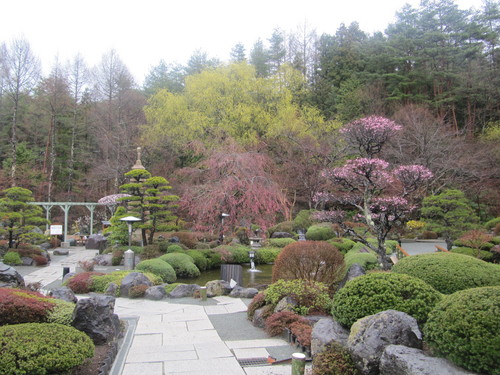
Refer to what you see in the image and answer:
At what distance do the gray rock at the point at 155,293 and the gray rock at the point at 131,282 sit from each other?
0.48m

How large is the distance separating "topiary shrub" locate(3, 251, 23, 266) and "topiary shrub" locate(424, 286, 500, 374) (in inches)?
590

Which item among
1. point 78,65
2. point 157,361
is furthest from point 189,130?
point 157,361

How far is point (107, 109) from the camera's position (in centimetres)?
3020

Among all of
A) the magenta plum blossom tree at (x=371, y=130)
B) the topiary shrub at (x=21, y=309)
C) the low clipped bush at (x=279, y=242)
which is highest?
the magenta plum blossom tree at (x=371, y=130)

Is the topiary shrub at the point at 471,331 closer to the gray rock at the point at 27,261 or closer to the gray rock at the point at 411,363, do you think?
the gray rock at the point at 411,363

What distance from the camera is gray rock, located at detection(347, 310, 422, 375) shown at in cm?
376

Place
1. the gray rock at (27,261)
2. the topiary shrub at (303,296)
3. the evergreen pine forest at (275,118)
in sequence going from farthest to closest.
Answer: the evergreen pine forest at (275,118)
the gray rock at (27,261)
the topiary shrub at (303,296)

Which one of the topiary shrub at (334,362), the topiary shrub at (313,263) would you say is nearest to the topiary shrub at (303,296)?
the topiary shrub at (313,263)

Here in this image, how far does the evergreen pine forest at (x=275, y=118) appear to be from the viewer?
72.6 feet

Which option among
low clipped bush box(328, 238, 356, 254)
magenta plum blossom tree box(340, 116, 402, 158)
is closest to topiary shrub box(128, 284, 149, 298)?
magenta plum blossom tree box(340, 116, 402, 158)

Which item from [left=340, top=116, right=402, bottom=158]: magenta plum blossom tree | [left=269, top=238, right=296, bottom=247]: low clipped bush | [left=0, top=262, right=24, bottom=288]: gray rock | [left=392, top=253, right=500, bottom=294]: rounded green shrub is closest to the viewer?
[left=392, top=253, right=500, bottom=294]: rounded green shrub

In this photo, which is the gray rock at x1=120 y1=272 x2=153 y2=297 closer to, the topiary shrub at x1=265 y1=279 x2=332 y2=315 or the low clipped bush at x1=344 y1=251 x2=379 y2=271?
the topiary shrub at x1=265 y1=279 x2=332 y2=315

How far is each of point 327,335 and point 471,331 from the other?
1751 mm

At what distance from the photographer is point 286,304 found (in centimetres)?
681
